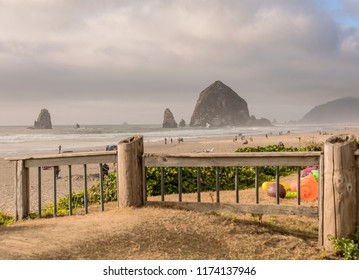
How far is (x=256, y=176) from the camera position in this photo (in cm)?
Answer: 732

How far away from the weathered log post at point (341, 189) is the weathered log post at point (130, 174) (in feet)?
10.8

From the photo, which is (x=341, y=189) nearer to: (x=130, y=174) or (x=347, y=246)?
(x=347, y=246)

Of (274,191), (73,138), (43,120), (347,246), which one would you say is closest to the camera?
(347,246)

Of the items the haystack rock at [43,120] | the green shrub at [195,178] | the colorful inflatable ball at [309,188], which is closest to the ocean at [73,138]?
the green shrub at [195,178]

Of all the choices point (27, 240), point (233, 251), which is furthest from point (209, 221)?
point (27, 240)

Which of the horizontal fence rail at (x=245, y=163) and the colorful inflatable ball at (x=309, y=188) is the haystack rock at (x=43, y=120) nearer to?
the colorful inflatable ball at (x=309, y=188)

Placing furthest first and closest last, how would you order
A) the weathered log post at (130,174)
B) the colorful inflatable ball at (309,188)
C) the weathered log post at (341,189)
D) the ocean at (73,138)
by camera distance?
the ocean at (73,138), the colorful inflatable ball at (309,188), the weathered log post at (130,174), the weathered log post at (341,189)

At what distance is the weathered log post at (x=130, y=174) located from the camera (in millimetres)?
7570

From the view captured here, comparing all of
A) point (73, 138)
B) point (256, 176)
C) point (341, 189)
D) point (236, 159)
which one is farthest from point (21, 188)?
point (73, 138)

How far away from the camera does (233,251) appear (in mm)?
6047

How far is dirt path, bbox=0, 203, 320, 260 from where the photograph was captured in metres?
5.71

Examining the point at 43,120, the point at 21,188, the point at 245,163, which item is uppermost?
the point at 43,120

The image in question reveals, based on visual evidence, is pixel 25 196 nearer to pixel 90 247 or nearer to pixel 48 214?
pixel 48 214

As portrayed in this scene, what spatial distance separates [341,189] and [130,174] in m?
3.64
